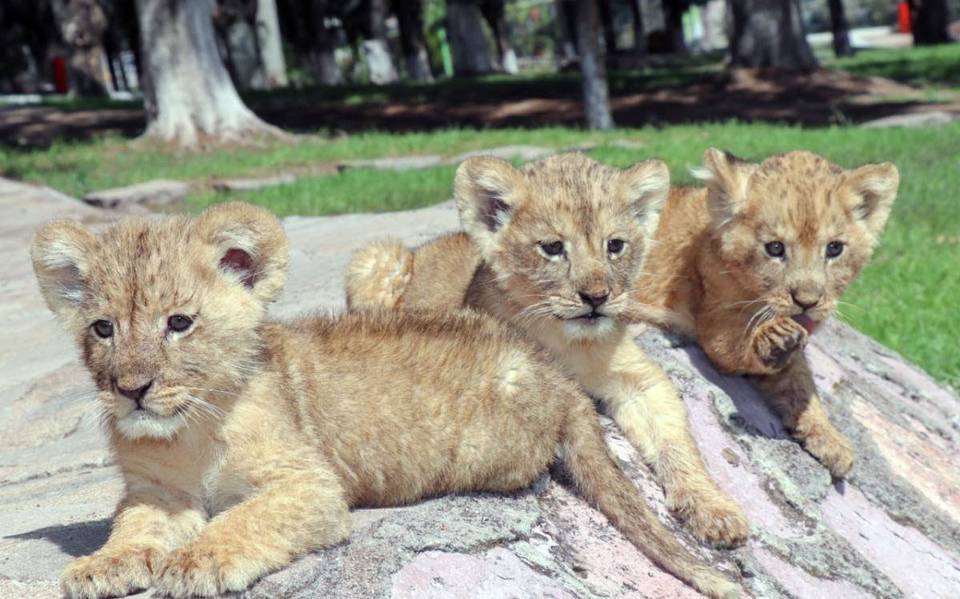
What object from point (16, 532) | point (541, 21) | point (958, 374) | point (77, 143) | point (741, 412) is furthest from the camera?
point (541, 21)

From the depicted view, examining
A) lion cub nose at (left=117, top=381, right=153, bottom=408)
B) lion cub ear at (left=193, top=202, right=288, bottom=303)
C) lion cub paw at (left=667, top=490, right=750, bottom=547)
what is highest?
lion cub ear at (left=193, top=202, right=288, bottom=303)

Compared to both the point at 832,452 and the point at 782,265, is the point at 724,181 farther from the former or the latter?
the point at 832,452

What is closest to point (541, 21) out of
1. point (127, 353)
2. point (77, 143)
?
point (77, 143)

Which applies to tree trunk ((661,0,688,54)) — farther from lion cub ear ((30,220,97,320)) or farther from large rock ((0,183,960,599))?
lion cub ear ((30,220,97,320))

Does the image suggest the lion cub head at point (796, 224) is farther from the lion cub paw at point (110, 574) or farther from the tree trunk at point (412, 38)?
the tree trunk at point (412, 38)

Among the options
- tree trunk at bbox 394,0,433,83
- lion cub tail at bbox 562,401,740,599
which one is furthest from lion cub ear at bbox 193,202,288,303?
tree trunk at bbox 394,0,433,83

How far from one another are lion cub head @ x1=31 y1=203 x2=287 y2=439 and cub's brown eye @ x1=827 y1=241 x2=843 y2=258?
109 inches

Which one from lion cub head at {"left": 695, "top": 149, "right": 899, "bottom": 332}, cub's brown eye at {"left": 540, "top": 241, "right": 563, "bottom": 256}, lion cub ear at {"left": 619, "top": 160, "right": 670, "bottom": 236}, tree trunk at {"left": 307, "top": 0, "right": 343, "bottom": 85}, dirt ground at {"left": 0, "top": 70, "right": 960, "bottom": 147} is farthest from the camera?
tree trunk at {"left": 307, "top": 0, "right": 343, "bottom": 85}

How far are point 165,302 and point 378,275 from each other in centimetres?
290

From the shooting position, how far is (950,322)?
9414 mm

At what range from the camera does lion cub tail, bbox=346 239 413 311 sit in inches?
266

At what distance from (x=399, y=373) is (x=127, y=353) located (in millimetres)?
1008

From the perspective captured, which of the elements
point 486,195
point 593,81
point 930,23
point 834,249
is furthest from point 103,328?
point 930,23

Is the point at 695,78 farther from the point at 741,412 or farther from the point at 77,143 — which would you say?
the point at 741,412
